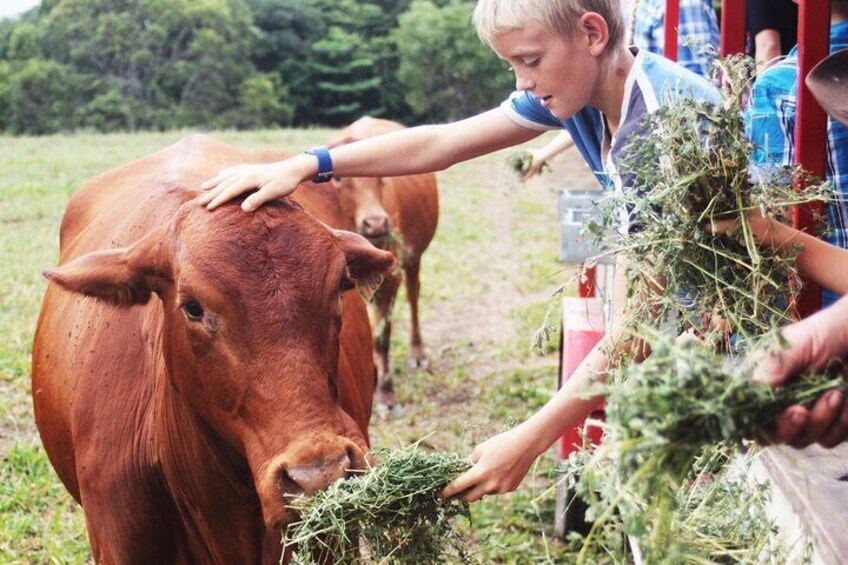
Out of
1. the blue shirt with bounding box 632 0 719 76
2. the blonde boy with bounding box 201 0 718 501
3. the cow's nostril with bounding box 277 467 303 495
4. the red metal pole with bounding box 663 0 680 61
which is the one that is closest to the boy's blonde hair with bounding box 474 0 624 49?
the blonde boy with bounding box 201 0 718 501

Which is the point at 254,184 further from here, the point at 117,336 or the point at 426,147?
the point at 117,336

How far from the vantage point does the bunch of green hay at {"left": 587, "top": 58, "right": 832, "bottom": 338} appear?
2.28 meters

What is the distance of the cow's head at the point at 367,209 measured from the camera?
7.45m

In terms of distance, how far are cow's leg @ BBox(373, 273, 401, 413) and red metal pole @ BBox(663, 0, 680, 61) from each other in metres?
2.75

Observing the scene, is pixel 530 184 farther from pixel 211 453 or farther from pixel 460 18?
pixel 460 18

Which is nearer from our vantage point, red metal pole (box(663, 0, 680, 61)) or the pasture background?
the pasture background

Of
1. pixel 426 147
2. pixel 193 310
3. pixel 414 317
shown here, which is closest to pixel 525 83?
pixel 426 147

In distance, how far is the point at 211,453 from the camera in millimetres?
3066

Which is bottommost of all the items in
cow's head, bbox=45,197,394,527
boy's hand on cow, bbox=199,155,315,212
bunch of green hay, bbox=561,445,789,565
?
bunch of green hay, bbox=561,445,789,565

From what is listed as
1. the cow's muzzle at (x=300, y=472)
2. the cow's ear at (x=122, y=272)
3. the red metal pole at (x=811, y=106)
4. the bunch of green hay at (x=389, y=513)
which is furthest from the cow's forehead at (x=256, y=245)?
the red metal pole at (x=811, y=106)

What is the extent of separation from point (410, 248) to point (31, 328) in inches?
122

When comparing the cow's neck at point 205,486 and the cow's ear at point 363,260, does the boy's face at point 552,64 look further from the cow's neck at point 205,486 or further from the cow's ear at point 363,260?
the cow's neck at point 205,486

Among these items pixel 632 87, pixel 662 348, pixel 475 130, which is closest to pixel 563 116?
pixel 632 87

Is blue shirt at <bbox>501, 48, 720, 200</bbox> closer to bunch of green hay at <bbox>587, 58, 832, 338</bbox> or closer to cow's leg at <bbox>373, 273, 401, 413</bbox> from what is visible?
bunch of green hay at <bbox>587, 58, 832, 338</bbox>
